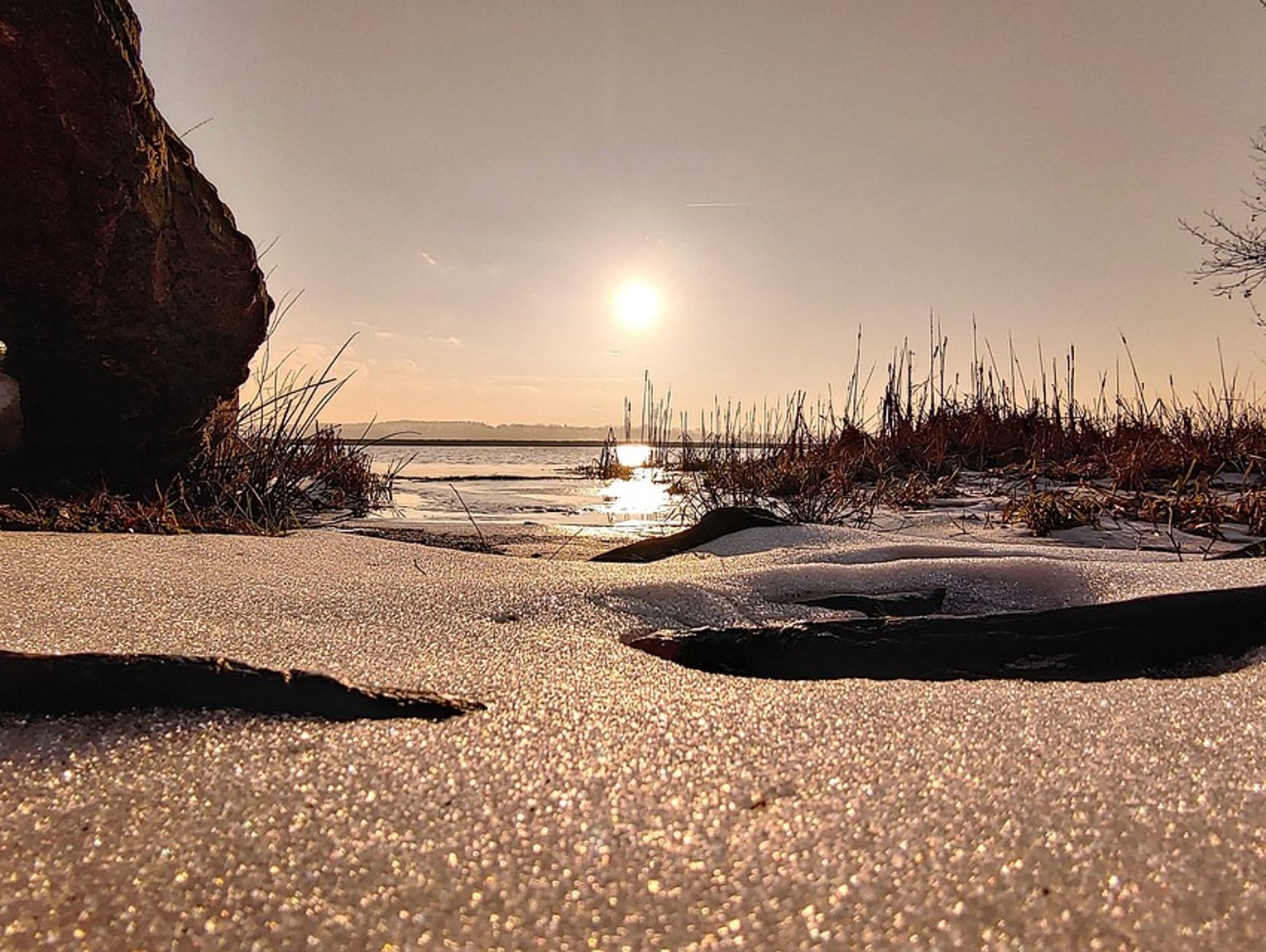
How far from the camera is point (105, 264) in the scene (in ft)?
6.96

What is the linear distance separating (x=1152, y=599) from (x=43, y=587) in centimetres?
131

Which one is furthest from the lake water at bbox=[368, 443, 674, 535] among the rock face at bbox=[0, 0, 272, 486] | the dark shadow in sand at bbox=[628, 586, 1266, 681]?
the dark shadow in sand at bbox=[628, 586, 1266, 681]

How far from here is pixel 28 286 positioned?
2.05 meters

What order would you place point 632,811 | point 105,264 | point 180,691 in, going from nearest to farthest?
1. point 632,811
2. point 180,691
3. point 105,264

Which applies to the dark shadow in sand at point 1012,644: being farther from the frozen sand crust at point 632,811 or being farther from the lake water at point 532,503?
the lake water at point 532,503

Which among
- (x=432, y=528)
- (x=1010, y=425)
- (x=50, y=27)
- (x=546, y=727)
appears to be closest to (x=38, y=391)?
(x=50, y=27)

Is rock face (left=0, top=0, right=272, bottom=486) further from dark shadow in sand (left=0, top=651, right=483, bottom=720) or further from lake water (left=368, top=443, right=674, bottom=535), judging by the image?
dark shadow in sand (left=0, top=651, right=483, bottom=720)

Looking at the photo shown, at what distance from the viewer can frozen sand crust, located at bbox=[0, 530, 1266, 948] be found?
38cm

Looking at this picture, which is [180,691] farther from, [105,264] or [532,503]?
[532,503]

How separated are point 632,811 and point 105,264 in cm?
228

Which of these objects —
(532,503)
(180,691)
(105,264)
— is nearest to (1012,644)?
(180,691)

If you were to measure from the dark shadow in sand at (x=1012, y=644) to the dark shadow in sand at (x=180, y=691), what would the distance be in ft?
1.05

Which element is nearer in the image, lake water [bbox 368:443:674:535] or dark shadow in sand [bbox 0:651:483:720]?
dark shadow in sand [bbox 0:651:483:720]

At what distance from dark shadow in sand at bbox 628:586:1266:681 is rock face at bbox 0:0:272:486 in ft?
6.20
